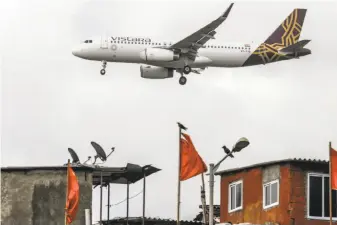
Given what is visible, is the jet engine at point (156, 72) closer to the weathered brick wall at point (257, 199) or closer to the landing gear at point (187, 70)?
the landing gear at point (187, 70)

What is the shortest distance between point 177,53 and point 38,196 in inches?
1416

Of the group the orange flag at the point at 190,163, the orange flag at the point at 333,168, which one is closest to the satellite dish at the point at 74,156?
the orange flag at the point at 190,163

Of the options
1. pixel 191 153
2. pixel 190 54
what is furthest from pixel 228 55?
pixel 191 153

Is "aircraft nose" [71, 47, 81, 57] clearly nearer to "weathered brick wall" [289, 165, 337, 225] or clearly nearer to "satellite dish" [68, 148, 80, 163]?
"satellite dish" [68, 148, 80, 163]

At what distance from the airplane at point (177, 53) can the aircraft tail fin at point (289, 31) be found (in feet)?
16.5

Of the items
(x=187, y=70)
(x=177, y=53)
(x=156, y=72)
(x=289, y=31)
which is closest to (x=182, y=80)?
(x=187, y=70)

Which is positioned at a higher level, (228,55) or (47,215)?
(228,55)

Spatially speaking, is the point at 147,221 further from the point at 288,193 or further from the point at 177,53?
the point at 177,53

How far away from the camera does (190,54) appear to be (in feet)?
279

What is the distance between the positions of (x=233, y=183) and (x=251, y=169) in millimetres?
1925

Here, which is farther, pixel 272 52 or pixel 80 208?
pixel 272 52

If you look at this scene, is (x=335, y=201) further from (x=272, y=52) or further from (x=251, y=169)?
(x=272, y=52)

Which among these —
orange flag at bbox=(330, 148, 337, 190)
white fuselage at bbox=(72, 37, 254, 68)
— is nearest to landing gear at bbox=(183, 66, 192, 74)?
white fuselage at bbox=(72, 37, 254, 68)

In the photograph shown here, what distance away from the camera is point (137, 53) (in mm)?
83938
